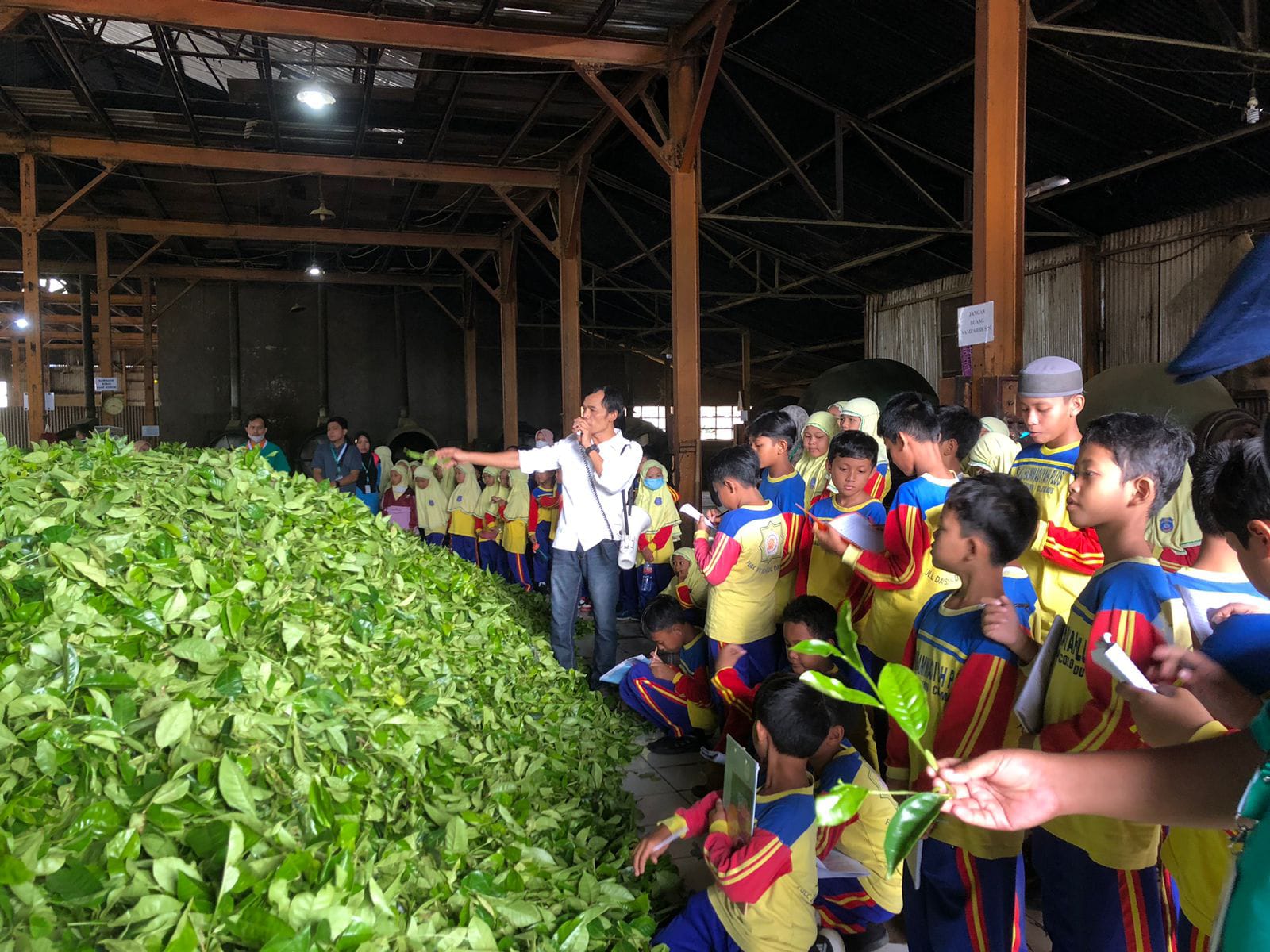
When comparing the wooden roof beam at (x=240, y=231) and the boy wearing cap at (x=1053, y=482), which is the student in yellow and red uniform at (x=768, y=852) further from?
the wooden roof beam at (x=240, y=231)

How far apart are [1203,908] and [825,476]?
2.93 metres

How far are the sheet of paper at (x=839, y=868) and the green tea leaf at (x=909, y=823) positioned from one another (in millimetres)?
1776

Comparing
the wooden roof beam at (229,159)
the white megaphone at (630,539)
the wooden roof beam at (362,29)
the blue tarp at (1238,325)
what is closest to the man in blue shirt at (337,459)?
the wooden roof beam at (229,159)

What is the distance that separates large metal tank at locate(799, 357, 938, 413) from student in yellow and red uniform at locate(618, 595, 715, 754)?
4148 mm

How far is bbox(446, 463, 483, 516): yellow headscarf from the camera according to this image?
8.12m

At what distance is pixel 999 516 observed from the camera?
214cm

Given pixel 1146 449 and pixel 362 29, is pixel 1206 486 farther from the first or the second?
pixel 362 29

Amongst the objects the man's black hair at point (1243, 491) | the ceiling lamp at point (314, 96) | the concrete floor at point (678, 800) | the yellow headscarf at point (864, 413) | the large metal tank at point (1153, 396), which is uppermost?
the ceiling lamp at point (314, 96)

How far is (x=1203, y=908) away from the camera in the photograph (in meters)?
1.65

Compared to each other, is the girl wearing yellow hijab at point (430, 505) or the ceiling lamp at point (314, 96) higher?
the ceiling lamp at point (314, 96)

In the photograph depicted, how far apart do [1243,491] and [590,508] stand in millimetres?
3656

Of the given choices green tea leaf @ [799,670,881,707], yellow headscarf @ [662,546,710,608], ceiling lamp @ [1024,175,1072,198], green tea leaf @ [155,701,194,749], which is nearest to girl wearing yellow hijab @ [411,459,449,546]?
yellow headscarf @ [662,546,710,608]

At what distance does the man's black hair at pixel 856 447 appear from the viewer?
3221 millimetres

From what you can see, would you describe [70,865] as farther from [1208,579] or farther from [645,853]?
Answer: [1208,579]
